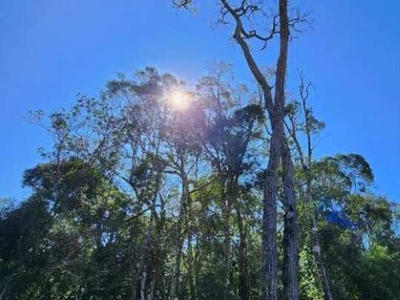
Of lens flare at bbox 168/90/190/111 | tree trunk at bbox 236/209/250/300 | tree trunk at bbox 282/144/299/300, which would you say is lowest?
tree trunk at bbox 282/144/299/300

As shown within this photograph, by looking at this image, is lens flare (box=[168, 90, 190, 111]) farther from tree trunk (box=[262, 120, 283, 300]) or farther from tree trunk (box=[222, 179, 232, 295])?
→ tree trunk (box=[262, 120, 283, 300])

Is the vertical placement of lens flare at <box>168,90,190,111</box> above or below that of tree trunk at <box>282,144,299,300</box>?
above

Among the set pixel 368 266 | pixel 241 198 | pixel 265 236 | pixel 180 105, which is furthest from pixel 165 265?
pixel 265 236

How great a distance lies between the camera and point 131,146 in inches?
794

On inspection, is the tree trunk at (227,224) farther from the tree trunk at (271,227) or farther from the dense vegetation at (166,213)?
the tree trunk at (271,227)

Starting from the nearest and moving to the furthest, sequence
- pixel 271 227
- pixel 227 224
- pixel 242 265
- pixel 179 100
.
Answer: pixel 271 227, pixel 242 265, pixel 227 224, pixel 179 100

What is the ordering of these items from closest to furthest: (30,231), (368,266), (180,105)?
1. (30,231)
2. (368,266)
3. (180,105)

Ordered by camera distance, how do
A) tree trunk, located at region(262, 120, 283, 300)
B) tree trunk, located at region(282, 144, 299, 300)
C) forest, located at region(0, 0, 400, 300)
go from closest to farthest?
tree trunk, located at region(262, 120, 283, 300), tree trunk, located at region(282, 144, 299, 300), forest, located at region(0, 0, 400, 300)

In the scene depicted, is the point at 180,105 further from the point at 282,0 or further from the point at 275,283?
the point at 275,283

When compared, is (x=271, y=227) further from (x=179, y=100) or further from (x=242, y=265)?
(x=179, y=100)

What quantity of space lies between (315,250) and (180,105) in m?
9.07

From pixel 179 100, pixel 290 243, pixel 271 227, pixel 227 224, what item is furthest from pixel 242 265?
pixel 271 227

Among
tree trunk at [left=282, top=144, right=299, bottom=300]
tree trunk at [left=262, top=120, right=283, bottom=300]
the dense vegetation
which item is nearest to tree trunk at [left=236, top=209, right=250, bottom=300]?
the dense vegetation

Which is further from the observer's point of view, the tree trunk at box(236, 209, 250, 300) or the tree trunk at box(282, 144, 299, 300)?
the tree trunk at box(236, 209, 250, 300)
